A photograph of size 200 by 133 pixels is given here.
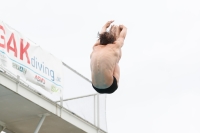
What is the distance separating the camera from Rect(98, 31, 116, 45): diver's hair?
35.4ft

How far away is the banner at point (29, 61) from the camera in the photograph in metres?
15.4

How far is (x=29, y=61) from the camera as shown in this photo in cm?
1608

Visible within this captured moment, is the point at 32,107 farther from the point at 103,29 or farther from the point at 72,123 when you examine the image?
the point at 103,29

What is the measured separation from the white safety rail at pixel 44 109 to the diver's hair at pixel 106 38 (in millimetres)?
4714

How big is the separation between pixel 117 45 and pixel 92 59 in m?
0.48

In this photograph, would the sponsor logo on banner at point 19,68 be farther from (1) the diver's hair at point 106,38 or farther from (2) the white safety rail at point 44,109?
(1) the diver's hair at point 106,38

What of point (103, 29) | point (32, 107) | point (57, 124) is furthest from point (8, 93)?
point (103, 29)

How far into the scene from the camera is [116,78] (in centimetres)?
1088

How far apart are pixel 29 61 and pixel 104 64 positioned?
5.93m

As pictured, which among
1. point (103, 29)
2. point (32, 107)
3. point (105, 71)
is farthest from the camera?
point (32, 107)

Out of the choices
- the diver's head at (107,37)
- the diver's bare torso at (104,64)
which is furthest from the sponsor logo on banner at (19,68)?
the diver's bare torso at (104,64)

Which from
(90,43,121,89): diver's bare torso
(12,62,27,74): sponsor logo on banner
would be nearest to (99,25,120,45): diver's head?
(90,43,121,89): diver's bare torso

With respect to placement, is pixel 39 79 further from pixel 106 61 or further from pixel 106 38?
pixel 106 61

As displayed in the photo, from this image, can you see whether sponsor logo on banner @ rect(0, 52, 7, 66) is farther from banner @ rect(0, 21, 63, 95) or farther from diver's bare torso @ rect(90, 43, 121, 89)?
diver's bare torso @ rect(90, 43, 121, 89)
